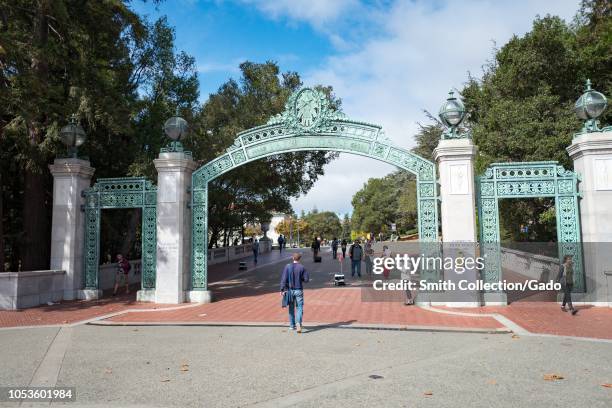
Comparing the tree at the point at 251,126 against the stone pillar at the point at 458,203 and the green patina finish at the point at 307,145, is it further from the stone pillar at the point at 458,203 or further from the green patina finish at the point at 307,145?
the stone pillar at the point at 458,203

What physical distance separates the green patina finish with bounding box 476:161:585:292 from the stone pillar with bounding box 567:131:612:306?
0.22 m

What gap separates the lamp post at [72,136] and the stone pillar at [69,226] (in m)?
0.42

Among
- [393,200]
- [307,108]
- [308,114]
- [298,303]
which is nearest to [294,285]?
[298,303]

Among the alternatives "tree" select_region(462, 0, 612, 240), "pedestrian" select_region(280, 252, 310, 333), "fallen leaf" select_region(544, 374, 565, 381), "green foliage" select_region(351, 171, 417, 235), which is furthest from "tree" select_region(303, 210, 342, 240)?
"fallen leaf" select_region(544, 374, 565, 381)

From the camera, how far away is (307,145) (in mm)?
13109

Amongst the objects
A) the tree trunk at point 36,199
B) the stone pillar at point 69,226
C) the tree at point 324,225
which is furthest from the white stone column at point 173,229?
the tree at point 324,225

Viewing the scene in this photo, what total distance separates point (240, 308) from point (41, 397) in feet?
22.9

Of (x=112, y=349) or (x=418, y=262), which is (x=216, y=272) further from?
(x=112, y=349)

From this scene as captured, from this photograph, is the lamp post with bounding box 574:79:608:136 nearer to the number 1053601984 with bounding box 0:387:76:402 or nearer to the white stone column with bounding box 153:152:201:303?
the white stone column with bounding box 153:152:201:303

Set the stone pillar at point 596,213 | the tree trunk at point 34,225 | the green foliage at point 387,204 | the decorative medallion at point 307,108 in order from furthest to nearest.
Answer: the green foliage at point 387,204 → the tree trunk at point 34,225 → the decorative medallion at point 307,108 → the stone pillar at point 596,213

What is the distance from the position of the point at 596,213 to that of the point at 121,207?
13.4 meters

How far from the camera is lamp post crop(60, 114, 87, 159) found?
13836 mm

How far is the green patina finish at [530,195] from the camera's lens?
11609 millimetres

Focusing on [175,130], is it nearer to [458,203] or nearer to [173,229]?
[173,229]
